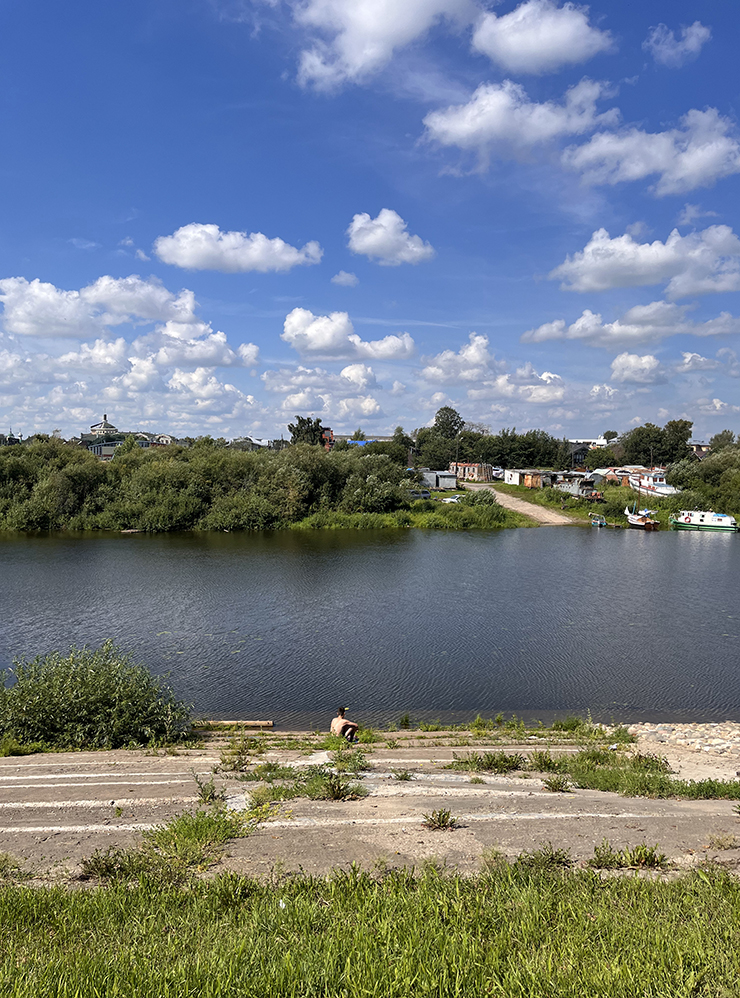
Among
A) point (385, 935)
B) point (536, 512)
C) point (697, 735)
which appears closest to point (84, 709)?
point (385, 935)

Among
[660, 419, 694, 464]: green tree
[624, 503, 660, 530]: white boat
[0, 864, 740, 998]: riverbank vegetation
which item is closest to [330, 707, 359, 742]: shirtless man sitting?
[0, 864, 740, 998]: riverbank vegetation

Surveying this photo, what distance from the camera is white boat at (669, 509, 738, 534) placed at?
64.8 meters

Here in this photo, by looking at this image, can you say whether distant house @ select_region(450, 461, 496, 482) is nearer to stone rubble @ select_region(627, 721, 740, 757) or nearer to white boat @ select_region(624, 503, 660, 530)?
white boat @ select_region(624, 503, 660, 530)

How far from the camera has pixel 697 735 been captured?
1573 centimetres

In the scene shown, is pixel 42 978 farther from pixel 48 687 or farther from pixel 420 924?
pixel 48 687

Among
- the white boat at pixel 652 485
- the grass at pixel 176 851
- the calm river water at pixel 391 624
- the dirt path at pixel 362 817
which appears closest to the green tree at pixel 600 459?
the white boat at pixel 652 485

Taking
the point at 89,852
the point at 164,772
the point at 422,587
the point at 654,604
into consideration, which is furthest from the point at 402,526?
the point at 89,852

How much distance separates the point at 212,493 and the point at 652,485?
2107 inches

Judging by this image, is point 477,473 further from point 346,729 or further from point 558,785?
point 558,785

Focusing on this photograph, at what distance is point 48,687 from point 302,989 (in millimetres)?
12926

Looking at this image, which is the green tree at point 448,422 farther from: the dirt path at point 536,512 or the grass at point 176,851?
the grass at point 176,851

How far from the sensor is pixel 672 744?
15.2m

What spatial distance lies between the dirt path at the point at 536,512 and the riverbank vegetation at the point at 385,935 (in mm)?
63520

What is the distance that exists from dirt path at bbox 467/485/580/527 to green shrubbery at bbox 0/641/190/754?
5720cm
